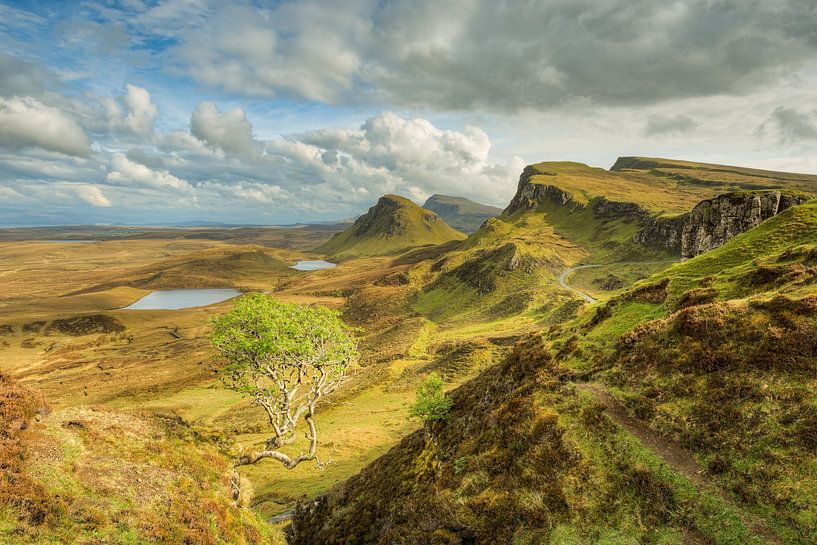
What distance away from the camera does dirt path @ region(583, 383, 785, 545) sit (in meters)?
12.7

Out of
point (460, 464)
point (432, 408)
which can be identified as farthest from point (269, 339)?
point (432, 408)

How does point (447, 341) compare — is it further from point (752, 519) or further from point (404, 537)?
point (752, 519)

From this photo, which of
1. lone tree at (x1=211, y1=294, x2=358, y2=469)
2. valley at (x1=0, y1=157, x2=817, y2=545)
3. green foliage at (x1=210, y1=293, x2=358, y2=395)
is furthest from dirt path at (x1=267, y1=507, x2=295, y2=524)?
green foliage at (x1=210, y1=293, x2=358, y2=395)

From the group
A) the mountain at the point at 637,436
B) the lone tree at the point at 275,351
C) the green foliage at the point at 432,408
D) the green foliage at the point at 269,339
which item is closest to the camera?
the mountain at the point at 637,436

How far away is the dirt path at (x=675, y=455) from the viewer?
12.7m

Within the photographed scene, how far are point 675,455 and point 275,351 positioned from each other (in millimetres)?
21079

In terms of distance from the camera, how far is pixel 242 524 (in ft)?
68.6

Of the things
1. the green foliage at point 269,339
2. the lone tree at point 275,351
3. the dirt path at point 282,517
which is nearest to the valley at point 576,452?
the dirt path at point 282,517

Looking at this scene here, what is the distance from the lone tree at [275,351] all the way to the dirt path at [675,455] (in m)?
17.0

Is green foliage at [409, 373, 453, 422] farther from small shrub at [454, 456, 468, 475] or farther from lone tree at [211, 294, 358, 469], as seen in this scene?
lone tree at [211, 294, 358, 469]

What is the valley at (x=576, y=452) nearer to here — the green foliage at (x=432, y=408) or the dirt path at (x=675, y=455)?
the dirt path at (x=675, y=455)

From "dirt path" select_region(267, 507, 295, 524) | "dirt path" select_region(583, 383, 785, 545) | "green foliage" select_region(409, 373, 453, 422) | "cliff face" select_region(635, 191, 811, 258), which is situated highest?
"cliff face" select_region(635, 191, 811, 258)

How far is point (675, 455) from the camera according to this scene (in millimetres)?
16234

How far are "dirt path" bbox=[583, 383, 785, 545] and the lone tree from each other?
55.8 ft
